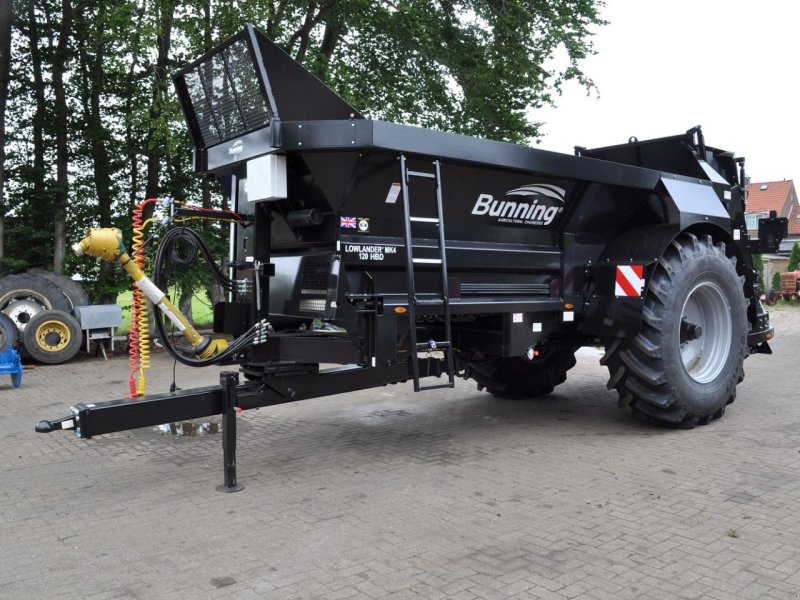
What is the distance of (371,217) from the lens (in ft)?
15.8

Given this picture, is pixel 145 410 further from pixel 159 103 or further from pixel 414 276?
pixel 159 103

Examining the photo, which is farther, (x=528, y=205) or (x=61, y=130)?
(x=61, y=130)

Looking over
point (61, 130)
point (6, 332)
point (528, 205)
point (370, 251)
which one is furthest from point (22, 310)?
point (528, 205)

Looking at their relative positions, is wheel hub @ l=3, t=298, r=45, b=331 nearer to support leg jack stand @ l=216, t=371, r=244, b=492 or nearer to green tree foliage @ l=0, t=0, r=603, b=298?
green tree foliage @ l=0, t=0, r=603, b=298

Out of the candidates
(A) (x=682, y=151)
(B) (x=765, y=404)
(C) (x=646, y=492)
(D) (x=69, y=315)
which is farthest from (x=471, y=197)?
(D) (x=69, y=315)

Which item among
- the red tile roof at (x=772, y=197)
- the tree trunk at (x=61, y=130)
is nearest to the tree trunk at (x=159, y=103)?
the tree trunk at (x=61, y=130)

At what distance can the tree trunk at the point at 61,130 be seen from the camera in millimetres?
12250

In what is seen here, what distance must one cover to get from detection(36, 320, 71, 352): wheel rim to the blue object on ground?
1983mm

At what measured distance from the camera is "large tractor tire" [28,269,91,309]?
1148 centimetres

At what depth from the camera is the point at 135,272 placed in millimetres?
4871

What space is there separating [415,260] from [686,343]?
3136 millimetres

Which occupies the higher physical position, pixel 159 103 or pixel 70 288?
pixel 159 103

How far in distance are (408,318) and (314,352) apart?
728mm

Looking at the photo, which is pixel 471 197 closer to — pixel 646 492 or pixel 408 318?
pixel 408 318
